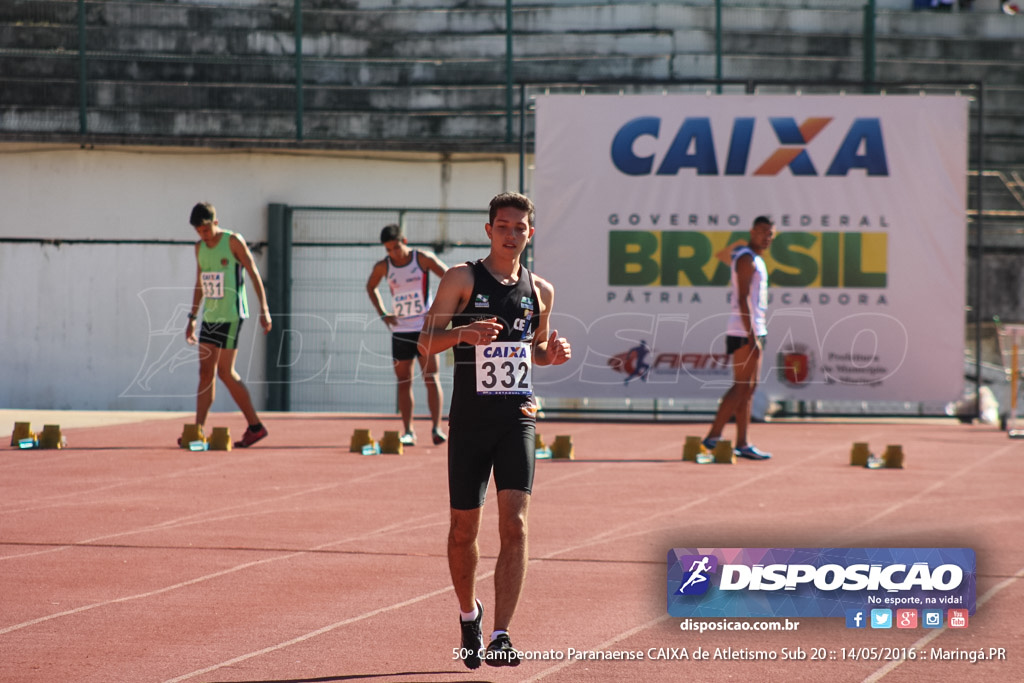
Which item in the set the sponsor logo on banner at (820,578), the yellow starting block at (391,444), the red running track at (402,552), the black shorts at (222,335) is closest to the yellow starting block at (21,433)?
the red running track at (402,552)

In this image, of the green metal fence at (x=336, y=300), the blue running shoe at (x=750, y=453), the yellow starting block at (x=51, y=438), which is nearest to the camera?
the blue running shoe at (x=750, y=453)

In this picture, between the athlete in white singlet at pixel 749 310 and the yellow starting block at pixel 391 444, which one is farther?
the yellow starting block at pixel 391 444

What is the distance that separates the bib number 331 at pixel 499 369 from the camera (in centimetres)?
600

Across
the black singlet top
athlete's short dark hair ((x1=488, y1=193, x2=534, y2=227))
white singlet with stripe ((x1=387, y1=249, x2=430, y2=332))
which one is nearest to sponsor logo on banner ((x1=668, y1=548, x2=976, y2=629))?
the black singlet top

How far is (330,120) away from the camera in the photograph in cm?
2228

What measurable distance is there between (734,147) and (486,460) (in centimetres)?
1228

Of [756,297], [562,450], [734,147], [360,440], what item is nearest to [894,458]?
[756,297]

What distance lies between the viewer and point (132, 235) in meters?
20.5

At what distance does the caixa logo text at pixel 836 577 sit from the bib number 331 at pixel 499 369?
1.14 metres

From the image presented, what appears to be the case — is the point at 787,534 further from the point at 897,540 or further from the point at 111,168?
the point at 111,168

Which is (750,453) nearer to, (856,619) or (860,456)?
(860,456)

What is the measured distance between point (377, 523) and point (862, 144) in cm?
1008

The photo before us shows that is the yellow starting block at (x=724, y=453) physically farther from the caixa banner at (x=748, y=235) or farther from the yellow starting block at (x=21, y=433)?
the yellow starting block at (x=21, y=433)

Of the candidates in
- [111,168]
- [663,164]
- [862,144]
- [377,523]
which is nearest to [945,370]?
[862,144]
